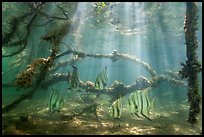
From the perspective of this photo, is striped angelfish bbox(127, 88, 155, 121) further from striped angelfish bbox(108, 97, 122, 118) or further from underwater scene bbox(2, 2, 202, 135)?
striped angelfish bbox(108, 97, 122, 118)

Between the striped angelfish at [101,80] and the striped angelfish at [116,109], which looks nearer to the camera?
the striped angelfish at [116,109]

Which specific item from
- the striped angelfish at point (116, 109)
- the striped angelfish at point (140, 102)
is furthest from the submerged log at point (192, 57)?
the striped angelfish at point (116, 109)

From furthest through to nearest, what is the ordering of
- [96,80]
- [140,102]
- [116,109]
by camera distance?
[96,80] < [116,109] < [140,102]

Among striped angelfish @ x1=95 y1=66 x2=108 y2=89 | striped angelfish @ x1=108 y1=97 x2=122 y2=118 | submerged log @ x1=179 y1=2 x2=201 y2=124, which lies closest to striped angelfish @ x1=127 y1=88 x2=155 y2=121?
striped angelfish @ x1=108 y1=97 x2=122 y2=118

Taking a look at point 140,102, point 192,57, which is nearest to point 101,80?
point 140,102

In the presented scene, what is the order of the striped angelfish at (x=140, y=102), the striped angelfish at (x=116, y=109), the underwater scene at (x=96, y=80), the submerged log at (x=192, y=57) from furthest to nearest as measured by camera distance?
the submerged log at (x=192, y=57) < the underwater scene at (x=96, y=80) < the striped angelfish at (x=116, y=109) < the striped angelfish at (x=140, y=102)

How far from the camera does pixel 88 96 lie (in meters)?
16.8

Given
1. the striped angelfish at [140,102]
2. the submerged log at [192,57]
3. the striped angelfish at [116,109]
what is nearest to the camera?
the striped angelfish at [140,102]

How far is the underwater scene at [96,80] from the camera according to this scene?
734 cm

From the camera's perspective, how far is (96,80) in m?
7.02

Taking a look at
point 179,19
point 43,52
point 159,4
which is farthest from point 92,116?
point 179,19

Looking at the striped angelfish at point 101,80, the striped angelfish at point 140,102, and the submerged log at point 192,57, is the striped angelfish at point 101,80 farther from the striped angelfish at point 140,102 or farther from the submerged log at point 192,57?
the submerged log at point 192,57

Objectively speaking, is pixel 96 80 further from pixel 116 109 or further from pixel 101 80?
pixel 116 109

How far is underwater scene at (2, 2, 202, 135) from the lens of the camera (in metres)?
7.34
